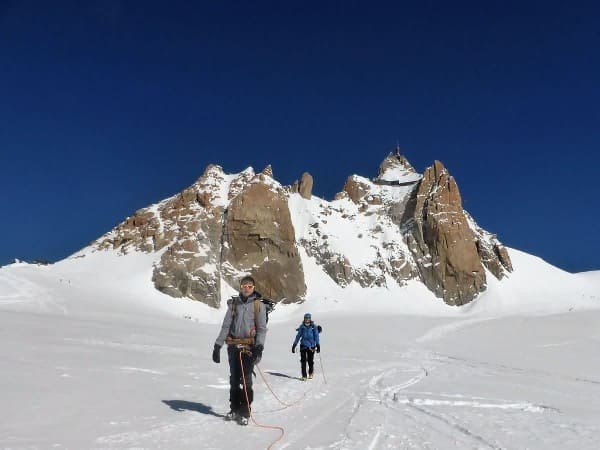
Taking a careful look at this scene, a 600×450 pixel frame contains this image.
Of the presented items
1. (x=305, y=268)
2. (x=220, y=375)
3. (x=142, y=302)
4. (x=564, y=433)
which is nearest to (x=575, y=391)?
(x=564, y=433)

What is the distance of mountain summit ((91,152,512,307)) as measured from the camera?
51.1 metres

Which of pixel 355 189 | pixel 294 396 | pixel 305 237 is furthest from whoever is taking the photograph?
pixel 355 189

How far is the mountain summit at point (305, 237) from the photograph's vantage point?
5112 centimetres

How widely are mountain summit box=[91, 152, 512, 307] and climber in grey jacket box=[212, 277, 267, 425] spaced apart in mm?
41269

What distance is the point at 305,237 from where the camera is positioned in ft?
200

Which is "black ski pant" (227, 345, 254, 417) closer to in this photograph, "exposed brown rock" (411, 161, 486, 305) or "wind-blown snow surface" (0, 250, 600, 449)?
"wind-blown snow surface" (0, 250, 600, 449)

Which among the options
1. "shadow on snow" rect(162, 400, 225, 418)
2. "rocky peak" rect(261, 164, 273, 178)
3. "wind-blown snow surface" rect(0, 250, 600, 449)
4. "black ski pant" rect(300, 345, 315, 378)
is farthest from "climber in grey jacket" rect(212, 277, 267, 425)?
"rocky peak" rect(261, 164, 273, 178)

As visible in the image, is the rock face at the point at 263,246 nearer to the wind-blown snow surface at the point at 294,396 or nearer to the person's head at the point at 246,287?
the wind-blown snow surface at the point at 294,396

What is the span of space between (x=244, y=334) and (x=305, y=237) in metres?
53.7

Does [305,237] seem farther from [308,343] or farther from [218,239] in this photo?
[308,343]

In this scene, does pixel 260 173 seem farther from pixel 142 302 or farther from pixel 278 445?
pixel 278 445

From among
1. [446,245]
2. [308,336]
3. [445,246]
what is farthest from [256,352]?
[446,245]

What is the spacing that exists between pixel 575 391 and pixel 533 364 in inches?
278

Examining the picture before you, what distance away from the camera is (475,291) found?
5903cm
